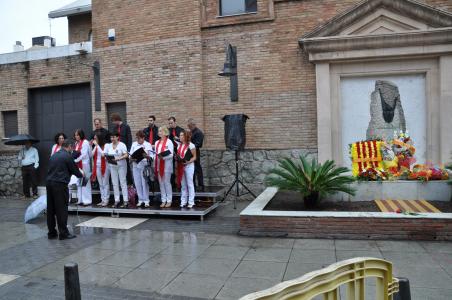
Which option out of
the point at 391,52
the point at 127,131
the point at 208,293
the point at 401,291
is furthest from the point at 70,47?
the point at 401,291

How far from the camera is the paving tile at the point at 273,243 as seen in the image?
23.4 feet

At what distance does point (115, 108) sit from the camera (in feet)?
45.1

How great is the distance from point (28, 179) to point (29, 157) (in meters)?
0.78

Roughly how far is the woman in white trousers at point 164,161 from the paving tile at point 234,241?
2647 mm

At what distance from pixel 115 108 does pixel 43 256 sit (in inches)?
298

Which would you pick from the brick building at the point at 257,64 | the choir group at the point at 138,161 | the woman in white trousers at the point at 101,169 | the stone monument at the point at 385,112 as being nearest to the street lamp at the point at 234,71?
the brick building at the point at 257,64

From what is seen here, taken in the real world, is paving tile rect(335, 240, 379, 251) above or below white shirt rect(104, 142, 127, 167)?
below

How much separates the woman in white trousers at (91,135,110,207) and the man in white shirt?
4.78m

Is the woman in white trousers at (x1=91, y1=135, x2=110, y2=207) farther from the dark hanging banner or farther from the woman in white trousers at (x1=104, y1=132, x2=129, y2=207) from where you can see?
the dark hanging banner

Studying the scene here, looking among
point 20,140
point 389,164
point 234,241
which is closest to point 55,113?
point 20,140

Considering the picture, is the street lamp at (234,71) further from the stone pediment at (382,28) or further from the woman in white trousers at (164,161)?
the woman in white trousers at (164,161)

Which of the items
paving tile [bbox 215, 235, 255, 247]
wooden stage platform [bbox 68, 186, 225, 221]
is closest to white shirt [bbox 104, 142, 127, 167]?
wooden stage platform [bbox 68, 186, 225, 221]

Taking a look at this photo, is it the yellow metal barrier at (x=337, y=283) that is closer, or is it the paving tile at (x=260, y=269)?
the yellow metal barrier at (x=337, y=283)

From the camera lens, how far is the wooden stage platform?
955 cm
